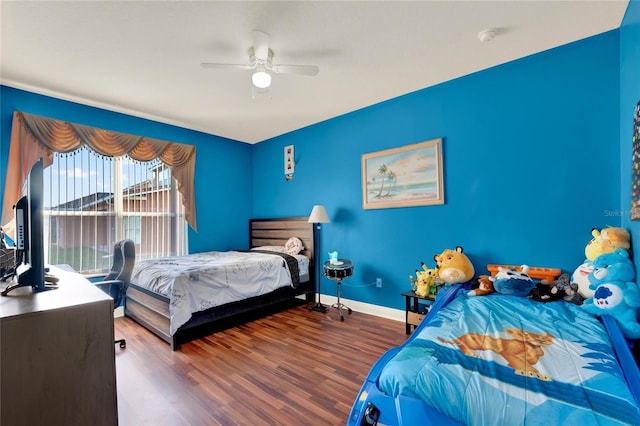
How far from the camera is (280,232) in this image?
457 centimetres

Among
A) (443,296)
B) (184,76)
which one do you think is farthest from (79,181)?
(443,296)

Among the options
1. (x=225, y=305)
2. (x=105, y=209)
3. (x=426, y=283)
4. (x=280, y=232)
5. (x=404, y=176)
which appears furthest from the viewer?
(x=280, y=232)

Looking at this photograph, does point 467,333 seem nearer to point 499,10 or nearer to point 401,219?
point 401,219

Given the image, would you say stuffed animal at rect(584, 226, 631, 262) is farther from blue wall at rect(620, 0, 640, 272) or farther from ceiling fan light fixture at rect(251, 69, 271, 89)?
ceiling fan light fixture at rect(251, 69, 271, 89)

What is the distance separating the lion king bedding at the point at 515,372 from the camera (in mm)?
951

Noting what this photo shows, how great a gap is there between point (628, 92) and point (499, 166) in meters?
0.93

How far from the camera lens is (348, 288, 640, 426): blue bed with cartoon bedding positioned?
96cm

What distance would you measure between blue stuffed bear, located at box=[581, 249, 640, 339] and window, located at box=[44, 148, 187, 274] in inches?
179

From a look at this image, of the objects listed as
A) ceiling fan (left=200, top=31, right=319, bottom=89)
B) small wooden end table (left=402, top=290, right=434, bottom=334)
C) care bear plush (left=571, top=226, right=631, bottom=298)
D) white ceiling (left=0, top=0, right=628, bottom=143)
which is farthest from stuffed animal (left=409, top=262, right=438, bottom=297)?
ceiling fan (left=200, top=31, right=319, bottom=89)

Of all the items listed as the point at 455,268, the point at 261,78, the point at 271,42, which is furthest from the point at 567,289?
the point at 271,42

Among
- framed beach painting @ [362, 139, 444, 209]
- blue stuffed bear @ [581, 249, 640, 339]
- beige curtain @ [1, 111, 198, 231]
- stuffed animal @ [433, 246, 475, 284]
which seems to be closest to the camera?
blue stuffed bear @ [581, 249, 640, 339]

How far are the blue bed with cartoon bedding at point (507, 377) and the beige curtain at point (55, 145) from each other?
151 inches

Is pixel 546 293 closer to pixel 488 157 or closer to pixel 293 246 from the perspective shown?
pixel 488 157

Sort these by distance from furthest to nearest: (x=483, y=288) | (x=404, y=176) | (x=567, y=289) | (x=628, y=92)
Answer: (x=404, y=176), (x=483, y=288), (x=567, y=289), (x=628, y=92)
